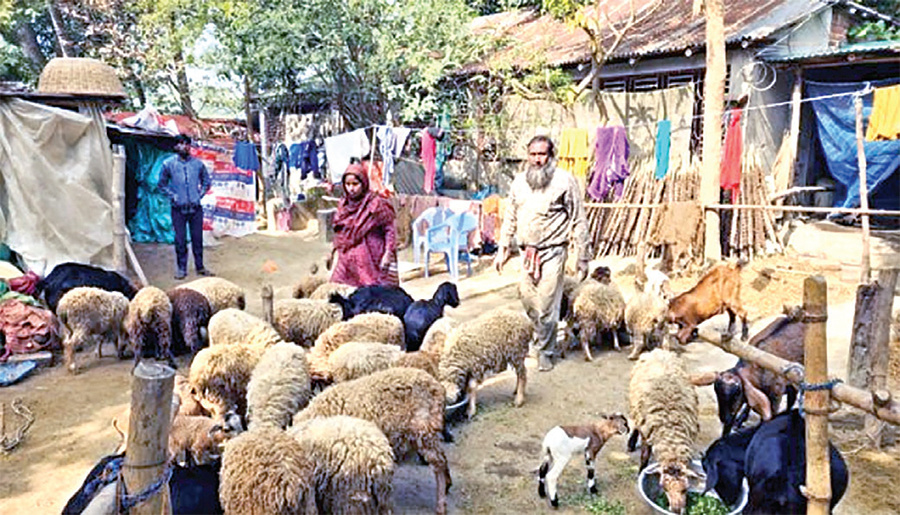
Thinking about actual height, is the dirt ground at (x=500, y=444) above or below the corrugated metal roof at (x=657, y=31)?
below

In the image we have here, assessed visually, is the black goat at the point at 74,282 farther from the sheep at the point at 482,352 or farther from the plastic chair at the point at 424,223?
the plastic chair at the point at 424,223

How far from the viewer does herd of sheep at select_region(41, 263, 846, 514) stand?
2.98m

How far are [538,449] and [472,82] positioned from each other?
38.4 feet

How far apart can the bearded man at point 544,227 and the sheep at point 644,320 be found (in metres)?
0.94

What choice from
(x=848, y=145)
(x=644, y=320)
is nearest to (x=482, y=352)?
(x=644, y=320)

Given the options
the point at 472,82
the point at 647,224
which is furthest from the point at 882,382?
the point at 472,82

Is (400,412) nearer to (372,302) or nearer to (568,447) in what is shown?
(568,447)

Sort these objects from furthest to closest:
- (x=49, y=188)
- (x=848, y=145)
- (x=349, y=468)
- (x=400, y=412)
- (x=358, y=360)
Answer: (x=848, y=145)
(x=49, y=188)
(x=358, y=360)
(x=400, y=412)
(x=349, y=468)

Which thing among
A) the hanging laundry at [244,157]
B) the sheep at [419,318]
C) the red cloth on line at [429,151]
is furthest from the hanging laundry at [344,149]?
the sheep at [419,318]

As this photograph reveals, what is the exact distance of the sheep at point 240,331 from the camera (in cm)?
512

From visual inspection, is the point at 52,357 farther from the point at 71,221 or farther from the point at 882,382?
the point at 882,382

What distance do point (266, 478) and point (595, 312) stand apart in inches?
170

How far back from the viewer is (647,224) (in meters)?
10.8

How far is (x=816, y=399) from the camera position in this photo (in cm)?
244
